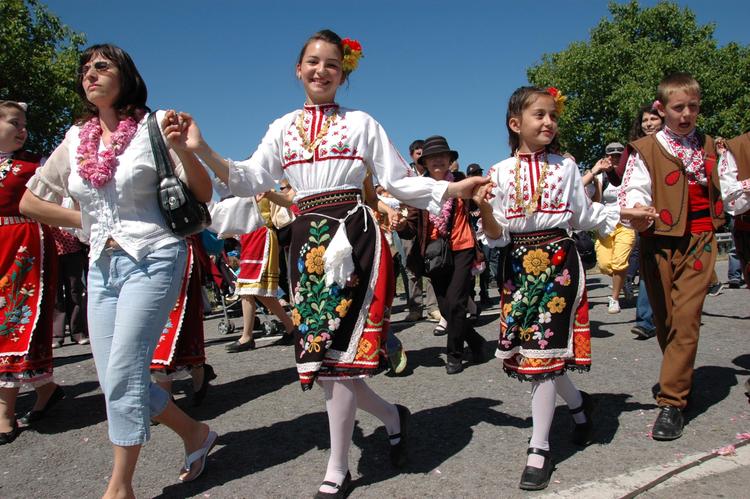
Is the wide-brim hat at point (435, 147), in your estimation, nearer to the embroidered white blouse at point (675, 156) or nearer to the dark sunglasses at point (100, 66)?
the embroidered white blouse at point (675, 156)

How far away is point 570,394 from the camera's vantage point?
3.34 metres

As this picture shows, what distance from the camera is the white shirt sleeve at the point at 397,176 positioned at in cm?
296

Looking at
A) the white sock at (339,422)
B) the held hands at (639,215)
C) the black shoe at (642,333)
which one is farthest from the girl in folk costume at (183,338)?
the black shoe at (642,333)

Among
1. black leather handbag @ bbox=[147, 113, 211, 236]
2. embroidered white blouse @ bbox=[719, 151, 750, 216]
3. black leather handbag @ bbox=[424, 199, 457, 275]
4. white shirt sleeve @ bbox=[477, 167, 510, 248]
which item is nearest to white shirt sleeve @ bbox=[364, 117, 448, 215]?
white shirt sleeve @ bbox=[477, 167, 510, 248]

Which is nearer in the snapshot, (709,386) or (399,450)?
(399,450)

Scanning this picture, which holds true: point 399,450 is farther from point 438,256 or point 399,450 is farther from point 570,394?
point 438,256

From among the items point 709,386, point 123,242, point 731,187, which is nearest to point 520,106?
point 731,187

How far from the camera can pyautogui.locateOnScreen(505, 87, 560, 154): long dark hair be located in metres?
3.30

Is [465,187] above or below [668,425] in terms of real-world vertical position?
above

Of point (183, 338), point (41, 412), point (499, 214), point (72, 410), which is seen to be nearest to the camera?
point (499, 214)

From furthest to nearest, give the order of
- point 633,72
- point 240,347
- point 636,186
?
point 633,72 → point 240,347 → point 636,186

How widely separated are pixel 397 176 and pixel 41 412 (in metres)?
3.34

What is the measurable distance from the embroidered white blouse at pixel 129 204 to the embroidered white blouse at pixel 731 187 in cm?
313

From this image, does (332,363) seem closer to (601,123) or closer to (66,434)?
(66,434)
